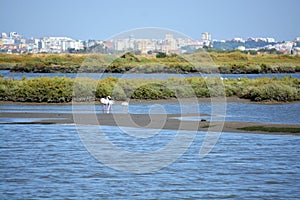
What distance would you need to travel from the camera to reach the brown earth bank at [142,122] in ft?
84.2

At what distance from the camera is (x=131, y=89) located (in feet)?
129

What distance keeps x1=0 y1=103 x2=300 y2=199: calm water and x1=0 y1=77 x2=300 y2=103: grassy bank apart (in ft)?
35.6

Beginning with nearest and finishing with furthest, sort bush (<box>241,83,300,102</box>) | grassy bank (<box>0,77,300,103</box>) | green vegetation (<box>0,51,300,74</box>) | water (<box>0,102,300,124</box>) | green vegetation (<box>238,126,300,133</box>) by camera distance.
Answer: green vegetation (<box>238,126,300,133</box>), water (<box>0,102,300,124</box>), grassy bank (<box>0,77,300,103</box>), bush (<box>241,83,300,102</box>), green vegetation (<box>0,51,300,74</box>)

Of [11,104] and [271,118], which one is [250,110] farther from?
[11,104]

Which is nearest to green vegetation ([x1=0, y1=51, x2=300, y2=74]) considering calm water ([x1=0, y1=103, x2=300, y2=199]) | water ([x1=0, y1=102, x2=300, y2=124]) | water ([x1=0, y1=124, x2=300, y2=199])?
water ([x1=0, y1=102, x2=300, y2=124])

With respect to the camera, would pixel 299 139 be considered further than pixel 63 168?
Yes

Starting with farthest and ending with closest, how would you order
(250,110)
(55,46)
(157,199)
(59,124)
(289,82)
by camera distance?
1. (55,46)
2. (289,82)
3. (250,110)
4. (59,124)
5. (157,199)

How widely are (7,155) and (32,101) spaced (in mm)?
17560

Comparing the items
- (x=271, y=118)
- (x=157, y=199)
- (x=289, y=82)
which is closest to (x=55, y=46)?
(x=289, y=82)

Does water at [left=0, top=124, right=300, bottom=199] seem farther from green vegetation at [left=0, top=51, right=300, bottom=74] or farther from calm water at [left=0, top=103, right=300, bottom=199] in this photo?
green vegetation at [left=0, top=51, right=300, bottom=74]

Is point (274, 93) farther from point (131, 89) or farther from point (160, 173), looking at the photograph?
point (160, 173)

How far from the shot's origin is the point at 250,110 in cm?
3338

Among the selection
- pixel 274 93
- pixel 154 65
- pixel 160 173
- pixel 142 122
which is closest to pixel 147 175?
pixel 160 173

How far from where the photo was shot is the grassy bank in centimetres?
3665
